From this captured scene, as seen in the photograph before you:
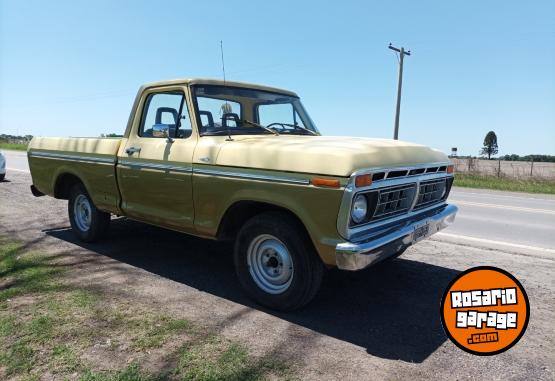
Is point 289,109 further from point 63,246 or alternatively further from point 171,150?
point 63,246

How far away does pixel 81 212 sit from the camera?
6.46 metres

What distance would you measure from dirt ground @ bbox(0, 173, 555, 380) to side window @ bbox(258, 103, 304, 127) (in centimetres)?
178

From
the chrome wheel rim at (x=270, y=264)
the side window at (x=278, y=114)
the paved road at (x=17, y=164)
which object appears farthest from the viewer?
the paved road at (x=17, y=164)

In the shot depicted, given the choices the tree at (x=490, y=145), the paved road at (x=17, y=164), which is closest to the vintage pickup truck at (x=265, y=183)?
the paved road at (x=17, y=164)

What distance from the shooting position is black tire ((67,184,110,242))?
6098 millimetres

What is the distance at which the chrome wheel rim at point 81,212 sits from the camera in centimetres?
636

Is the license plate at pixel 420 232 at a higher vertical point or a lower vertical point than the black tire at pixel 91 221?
higher

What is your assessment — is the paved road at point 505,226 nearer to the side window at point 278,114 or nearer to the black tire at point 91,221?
the side window at point 278,114

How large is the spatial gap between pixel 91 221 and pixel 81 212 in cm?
43

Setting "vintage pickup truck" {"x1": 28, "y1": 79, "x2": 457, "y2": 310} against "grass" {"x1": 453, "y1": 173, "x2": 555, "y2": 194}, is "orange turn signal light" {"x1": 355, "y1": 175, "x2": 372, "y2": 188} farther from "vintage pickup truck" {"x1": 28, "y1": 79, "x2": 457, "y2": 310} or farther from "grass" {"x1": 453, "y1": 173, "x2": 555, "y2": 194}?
"grass" {"x1": 453, "y1": 173, "x2": 555, "y2": 194}

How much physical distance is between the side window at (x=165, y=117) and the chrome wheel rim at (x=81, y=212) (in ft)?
5.66

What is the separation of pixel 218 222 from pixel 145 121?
1831 millimetres
